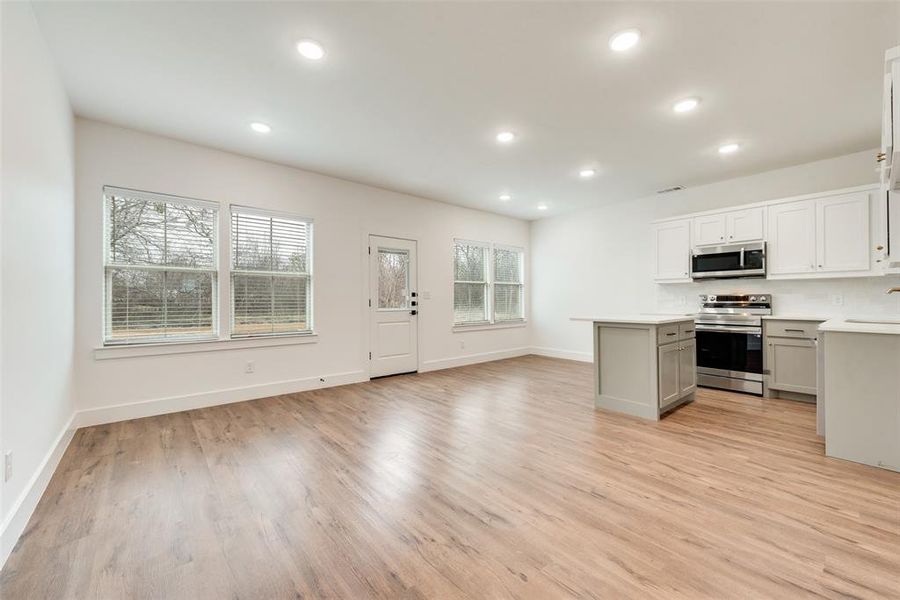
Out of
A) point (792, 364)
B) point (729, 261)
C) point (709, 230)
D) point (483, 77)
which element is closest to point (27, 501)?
point (483, 77)

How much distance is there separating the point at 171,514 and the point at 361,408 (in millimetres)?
1997

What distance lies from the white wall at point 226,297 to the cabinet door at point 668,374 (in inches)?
133

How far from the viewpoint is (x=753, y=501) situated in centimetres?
204

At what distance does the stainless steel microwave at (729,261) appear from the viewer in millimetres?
4477

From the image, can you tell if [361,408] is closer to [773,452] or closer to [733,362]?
[773,452]

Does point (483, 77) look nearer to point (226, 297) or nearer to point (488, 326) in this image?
point (226, 297)

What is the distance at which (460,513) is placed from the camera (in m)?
1.95

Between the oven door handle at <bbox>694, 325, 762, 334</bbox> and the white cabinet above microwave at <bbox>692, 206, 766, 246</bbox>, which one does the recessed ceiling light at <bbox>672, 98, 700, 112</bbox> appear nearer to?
the white cabinet above microwave at <bbox>692, 206, 766, 246</bbox>

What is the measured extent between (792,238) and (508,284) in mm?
4147

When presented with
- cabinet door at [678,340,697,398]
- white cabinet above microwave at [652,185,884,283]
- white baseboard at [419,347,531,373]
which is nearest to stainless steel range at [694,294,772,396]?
white cabinet above microwave at [652,185,884,283]

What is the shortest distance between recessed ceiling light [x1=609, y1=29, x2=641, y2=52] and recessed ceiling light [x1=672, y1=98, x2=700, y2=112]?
999 mm

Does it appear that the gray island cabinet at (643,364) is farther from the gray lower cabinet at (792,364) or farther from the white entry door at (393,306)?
the white entry door at (393,306)

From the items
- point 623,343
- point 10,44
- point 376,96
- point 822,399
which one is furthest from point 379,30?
point 822,399

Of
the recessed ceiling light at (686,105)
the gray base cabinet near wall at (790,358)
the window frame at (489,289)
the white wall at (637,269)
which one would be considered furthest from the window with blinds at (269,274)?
the gray base cabinet near wall at (790,358)
